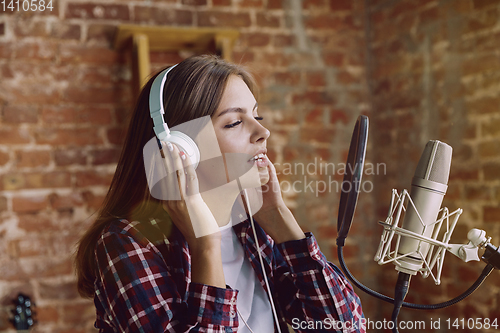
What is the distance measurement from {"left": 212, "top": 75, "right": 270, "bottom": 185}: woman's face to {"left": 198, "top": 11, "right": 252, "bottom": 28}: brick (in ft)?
2.94

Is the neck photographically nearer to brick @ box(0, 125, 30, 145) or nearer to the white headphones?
the white headphones

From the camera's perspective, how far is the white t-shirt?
0.99 m

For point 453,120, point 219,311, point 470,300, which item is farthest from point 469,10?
point 219,311

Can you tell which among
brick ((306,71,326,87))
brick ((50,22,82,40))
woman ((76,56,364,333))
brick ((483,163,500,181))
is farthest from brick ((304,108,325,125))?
brick ((50,22,82,40))

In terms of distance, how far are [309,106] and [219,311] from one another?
126cm

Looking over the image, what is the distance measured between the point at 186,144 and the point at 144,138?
17 cm

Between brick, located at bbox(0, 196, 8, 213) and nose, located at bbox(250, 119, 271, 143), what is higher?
nose, located at bbox(250, 119, 271, 143)

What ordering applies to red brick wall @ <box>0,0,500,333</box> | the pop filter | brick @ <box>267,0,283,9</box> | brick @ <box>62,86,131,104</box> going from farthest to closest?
brick @ <box>267,0,283,9</box>
brick @ <box>62,86,131,104</box>
red brick wall @ <box>0,0,500,333</box>
the pop filter

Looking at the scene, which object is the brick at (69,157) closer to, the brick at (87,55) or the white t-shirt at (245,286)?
the brick at (87,55)

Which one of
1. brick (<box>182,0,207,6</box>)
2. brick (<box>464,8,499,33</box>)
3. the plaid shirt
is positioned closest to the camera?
the plaid shirt

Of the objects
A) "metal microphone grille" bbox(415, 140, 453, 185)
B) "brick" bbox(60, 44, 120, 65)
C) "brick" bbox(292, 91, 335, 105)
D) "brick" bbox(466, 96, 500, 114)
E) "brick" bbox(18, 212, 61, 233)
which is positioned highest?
"brick" bbox(60, 44, 120, 65)

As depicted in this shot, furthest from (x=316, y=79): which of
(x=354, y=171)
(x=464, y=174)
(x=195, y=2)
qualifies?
(x=354, y=171)

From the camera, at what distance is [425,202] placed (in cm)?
60

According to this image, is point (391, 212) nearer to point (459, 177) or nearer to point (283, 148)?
point (459, 177)
